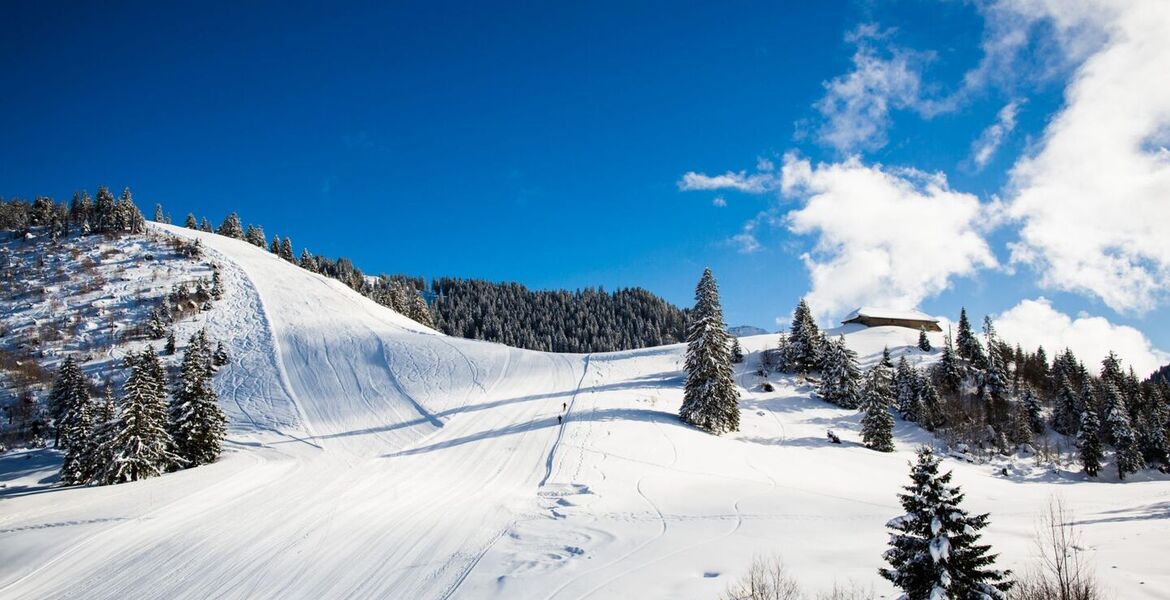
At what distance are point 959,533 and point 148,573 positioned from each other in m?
18.0

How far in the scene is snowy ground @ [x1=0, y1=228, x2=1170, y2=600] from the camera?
12953 millimetres

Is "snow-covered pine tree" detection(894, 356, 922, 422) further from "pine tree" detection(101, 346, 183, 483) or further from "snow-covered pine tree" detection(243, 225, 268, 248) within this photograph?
"snow-covered pine tree" detection(243, 225, 268, 248)

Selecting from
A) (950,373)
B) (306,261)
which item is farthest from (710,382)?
(306,261)

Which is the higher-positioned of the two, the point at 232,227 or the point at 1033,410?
the point at 232,227

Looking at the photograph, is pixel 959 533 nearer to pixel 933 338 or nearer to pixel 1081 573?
pixel 1081 573

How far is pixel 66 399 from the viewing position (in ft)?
142

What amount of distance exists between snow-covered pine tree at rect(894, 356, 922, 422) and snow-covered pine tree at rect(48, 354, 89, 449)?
69.1m

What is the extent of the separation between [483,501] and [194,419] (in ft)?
63.5

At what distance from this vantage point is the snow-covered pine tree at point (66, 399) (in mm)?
39881

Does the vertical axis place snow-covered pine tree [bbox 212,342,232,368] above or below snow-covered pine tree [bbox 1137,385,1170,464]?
above

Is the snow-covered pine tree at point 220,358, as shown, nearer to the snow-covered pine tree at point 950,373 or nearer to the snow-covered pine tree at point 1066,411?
the snow-covered pine tree at point 950,373

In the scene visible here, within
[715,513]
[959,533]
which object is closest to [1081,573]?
[959,533]

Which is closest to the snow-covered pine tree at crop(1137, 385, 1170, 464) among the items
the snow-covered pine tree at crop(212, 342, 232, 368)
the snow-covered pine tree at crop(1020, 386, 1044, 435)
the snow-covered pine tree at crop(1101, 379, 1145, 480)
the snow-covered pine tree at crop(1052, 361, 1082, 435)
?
the snow-covered pine tree at crop(1101, 379, 1145, 480)

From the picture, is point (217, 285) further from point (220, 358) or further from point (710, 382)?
point (710, 382)
